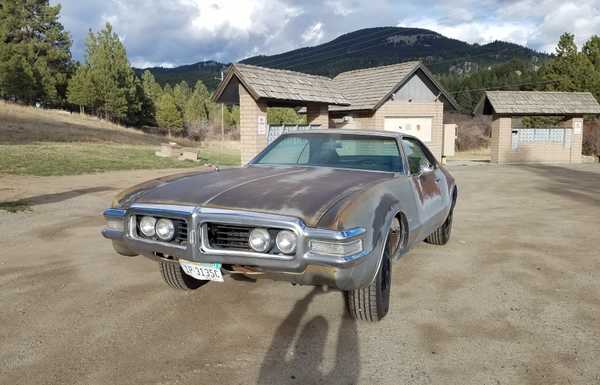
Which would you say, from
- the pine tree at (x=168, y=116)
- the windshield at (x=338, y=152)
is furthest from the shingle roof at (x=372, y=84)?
the pine tree at (x=168, y=116)

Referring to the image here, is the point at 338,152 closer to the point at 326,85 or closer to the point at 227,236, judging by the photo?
the point at 227,236

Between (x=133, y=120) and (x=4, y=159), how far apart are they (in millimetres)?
45908

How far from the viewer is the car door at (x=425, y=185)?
15.1 feet

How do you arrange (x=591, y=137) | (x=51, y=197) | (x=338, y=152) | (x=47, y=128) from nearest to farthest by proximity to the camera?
(x=338, y=152) < (x=51, y=197) < (x=591, y=137) < (x=47, y=128)

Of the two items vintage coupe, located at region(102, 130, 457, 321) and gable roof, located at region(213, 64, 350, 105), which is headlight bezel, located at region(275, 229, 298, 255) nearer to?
vintage coupe, located at region(102, 130, 457, 321)

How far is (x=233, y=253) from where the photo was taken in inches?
125

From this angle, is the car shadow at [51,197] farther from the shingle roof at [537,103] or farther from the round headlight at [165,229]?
the shingle roof at [537,103]

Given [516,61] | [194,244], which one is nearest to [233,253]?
[194,244]

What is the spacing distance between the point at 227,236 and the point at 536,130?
26463 mm

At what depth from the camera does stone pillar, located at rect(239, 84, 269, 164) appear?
15477 millimetres

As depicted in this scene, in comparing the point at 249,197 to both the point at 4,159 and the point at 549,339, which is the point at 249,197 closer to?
the point at 549,339

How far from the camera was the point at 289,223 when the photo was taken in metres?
3.01

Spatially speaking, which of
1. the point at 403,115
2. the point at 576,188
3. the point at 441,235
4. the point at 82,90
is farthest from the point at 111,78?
the point at 441,235

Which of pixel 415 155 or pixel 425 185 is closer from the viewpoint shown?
pixel 425 185
